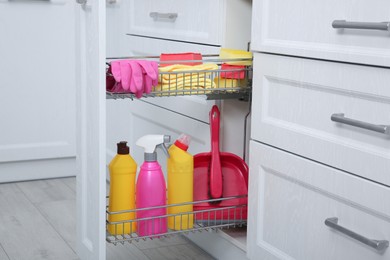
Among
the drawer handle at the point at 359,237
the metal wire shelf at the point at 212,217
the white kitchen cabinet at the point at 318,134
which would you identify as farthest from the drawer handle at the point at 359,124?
the metal wire shelf at the point at 212,217

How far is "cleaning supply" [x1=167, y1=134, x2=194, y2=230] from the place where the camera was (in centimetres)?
188

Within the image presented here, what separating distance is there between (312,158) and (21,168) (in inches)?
69.4

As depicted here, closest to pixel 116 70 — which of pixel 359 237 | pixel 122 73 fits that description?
pixel 122 73

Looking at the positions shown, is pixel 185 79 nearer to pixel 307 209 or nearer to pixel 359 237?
pixel 307 209

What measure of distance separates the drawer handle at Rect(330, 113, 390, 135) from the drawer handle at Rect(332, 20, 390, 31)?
0.19 m

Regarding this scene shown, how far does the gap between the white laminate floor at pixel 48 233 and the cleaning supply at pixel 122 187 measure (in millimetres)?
354

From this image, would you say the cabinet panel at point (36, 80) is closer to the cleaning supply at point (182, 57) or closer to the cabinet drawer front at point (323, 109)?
the cleaning supply at point (182, 57)

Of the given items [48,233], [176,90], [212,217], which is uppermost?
[176,90]

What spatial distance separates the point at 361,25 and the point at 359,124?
205mm

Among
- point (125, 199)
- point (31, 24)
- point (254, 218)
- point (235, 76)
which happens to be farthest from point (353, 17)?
point (31, 24)

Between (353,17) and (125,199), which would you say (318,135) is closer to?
(353,17)

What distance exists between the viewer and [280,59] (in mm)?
1662

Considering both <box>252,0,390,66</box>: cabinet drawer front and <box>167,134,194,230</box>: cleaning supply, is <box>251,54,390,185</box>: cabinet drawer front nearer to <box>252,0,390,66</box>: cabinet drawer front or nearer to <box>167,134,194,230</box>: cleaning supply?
<box>252,0,390,66</box>: cabinet drawer front

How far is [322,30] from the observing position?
151 centimetres
